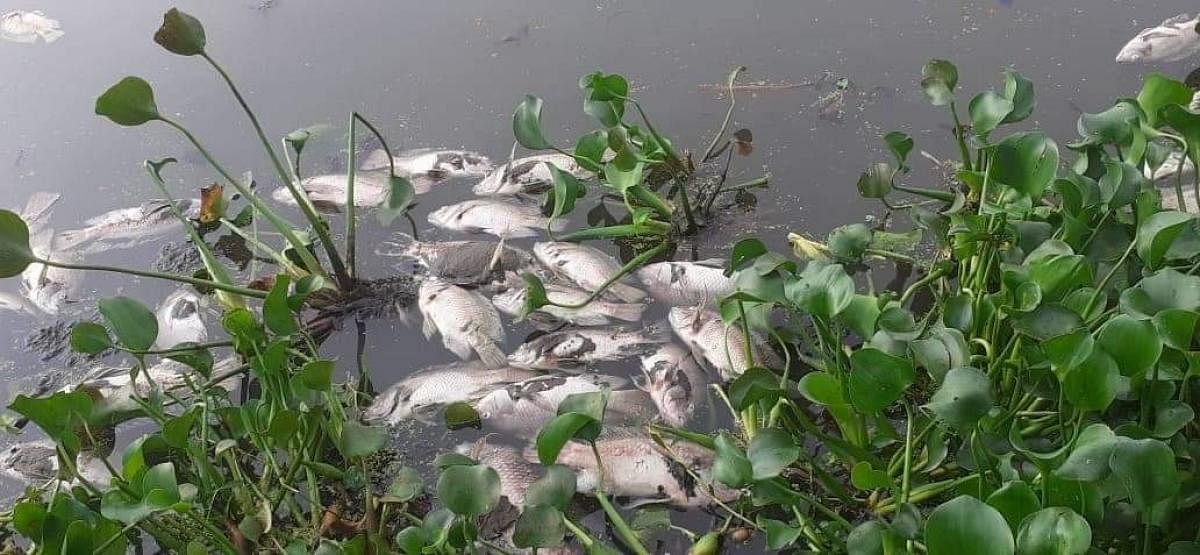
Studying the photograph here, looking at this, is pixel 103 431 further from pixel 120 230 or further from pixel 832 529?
pixel 832 529

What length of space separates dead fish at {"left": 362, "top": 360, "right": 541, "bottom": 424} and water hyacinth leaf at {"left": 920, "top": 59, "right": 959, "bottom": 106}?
0.57m

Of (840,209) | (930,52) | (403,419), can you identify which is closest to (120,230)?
(403,419)

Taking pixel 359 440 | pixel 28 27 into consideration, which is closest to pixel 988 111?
pixel 359 440

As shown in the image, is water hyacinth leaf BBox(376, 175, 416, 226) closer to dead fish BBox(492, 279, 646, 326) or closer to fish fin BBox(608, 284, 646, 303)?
dead fish BBox(492, 279, 646, 326)

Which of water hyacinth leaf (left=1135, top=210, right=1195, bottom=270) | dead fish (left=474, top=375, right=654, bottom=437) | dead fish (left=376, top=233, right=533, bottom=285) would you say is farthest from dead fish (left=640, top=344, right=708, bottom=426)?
water hyacinth leaf (left=1135, top=210, right=1195, bottom=270)

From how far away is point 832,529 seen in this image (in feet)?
2.78

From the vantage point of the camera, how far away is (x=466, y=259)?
1292 mm

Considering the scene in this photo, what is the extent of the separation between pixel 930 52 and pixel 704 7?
39 centimetres

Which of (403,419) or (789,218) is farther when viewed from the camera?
(789,218)

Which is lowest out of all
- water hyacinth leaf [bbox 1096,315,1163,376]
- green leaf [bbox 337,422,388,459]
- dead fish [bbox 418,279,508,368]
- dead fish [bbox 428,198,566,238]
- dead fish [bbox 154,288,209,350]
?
dead fish [bbox 154,288,209,350]

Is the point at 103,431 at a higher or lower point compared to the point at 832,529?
lower

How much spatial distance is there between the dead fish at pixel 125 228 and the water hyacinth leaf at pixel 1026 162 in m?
1.09

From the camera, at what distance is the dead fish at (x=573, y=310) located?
3.92ft

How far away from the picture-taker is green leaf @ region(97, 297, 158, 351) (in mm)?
1002
